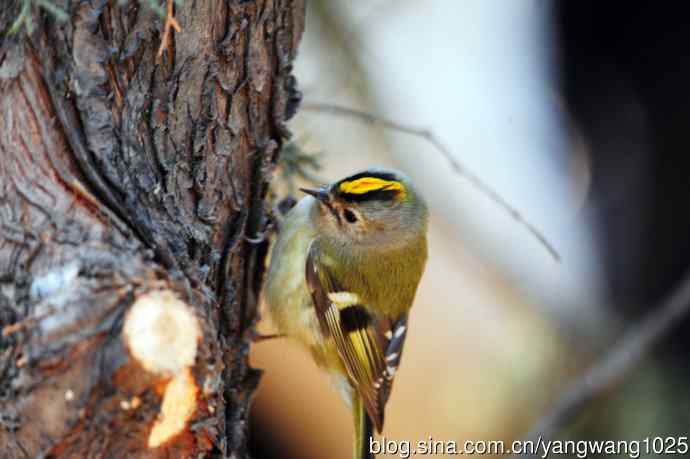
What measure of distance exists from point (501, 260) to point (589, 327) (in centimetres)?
48

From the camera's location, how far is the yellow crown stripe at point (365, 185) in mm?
2482

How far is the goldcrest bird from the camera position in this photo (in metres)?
2.55

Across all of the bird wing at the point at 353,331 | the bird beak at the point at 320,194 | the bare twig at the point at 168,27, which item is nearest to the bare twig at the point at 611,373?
the bird wing at the point at 353,331

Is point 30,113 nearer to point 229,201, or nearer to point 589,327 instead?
A: point 229,201

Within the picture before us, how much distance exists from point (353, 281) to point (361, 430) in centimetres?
43

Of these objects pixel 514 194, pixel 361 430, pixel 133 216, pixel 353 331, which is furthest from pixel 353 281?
pixel 514 194

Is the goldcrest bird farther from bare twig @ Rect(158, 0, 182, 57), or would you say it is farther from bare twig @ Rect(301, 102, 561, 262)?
bare twig @ Rect(158, 0, 182, 57)

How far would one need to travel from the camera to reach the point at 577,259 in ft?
13.4

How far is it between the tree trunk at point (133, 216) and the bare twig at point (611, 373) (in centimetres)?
71

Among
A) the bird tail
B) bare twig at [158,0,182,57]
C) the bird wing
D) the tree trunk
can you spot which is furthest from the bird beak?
bare twig at [158,0,182,57]

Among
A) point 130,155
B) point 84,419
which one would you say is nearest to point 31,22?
point 130,155

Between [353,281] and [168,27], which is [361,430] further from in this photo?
[168,27]

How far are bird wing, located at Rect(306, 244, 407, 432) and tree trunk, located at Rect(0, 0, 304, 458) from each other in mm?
423

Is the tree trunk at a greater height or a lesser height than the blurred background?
greater
